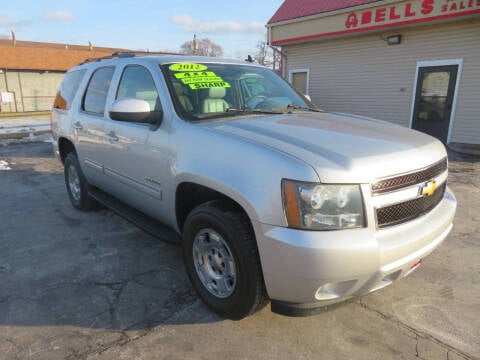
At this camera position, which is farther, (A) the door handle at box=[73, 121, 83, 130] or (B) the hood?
(A) the door handle at box=[73, 121, 83, 130]

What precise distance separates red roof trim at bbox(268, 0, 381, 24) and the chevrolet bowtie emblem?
9770 mm

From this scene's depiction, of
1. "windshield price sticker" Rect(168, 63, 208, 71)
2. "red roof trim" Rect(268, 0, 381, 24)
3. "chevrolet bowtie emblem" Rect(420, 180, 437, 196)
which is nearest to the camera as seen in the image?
"chevrolet bowtie emblem" Rect(420, 180, 437, 196)

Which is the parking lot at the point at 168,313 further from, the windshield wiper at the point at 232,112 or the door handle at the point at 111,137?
the windshield wiper at the point at 232,112

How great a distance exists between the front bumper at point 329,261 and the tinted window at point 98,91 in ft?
8.99

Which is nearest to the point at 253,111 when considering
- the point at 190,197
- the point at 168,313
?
the point at 190,197

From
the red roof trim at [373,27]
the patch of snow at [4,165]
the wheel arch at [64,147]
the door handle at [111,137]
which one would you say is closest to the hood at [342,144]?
the door handle at [111,137]

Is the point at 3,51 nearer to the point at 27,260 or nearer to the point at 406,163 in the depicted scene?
the point at 27,260

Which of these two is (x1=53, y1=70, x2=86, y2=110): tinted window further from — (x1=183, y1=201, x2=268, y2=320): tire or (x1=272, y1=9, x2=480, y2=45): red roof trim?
(x1=272, y1=9, x2=480, y2=45): red roof trim

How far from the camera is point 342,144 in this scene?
236 cm

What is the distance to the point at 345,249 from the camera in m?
2.00

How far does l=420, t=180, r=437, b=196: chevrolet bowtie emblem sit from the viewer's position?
2.41 meters

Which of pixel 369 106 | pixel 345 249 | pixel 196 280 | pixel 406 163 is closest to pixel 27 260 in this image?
pixel 196 280

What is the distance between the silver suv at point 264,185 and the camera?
206 centimetres

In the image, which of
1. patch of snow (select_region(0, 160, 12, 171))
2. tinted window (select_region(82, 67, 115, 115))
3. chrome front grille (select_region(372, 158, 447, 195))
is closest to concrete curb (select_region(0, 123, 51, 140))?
patch of snow (select_region(0, 160, 12, 171))
